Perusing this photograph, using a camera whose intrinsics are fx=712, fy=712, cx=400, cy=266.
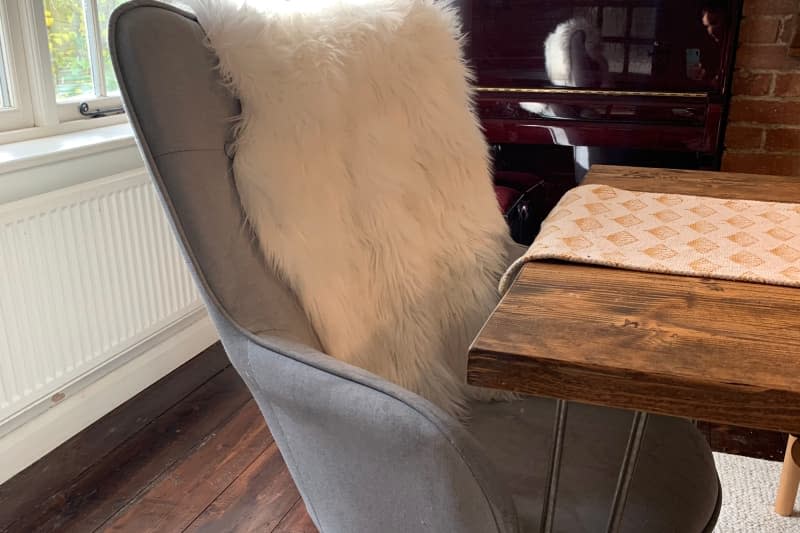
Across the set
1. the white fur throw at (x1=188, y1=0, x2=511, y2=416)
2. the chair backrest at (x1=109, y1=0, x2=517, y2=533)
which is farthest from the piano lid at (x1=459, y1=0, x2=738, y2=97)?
the chair backrest at (x1=109, y1=0, x2=517, y2=533)

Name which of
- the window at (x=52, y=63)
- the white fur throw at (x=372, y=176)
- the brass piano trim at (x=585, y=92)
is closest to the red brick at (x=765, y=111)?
the brass piano trim at (x=585, y=92)

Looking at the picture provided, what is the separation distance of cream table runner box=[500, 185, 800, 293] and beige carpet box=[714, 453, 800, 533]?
0.76 m

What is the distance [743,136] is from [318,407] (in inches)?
79.4

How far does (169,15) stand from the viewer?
2.88 ft

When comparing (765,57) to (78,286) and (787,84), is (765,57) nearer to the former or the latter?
(787,84)

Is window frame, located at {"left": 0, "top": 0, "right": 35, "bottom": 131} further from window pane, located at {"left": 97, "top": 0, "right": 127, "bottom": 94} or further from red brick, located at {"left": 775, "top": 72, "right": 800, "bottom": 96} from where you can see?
red brick, located at {"left": 775, "top": 72, "right": 800, "bottom": 96}

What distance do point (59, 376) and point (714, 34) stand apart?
195cm

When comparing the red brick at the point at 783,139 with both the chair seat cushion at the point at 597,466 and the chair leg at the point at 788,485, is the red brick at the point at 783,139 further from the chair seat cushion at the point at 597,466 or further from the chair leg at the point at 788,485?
the chair seat cushion at the point at 597,466

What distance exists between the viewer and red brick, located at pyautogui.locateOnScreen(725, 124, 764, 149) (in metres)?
2.31

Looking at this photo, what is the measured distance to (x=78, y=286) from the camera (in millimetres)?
1760

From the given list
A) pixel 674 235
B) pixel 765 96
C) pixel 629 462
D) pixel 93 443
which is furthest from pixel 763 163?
pixel 93 443

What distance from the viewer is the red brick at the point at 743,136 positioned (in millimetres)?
2314

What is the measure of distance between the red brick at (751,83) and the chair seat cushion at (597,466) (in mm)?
1600

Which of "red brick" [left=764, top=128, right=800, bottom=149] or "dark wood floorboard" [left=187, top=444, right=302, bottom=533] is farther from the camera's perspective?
"red brick" [left=764, top=128, right=800, bottom=149]
